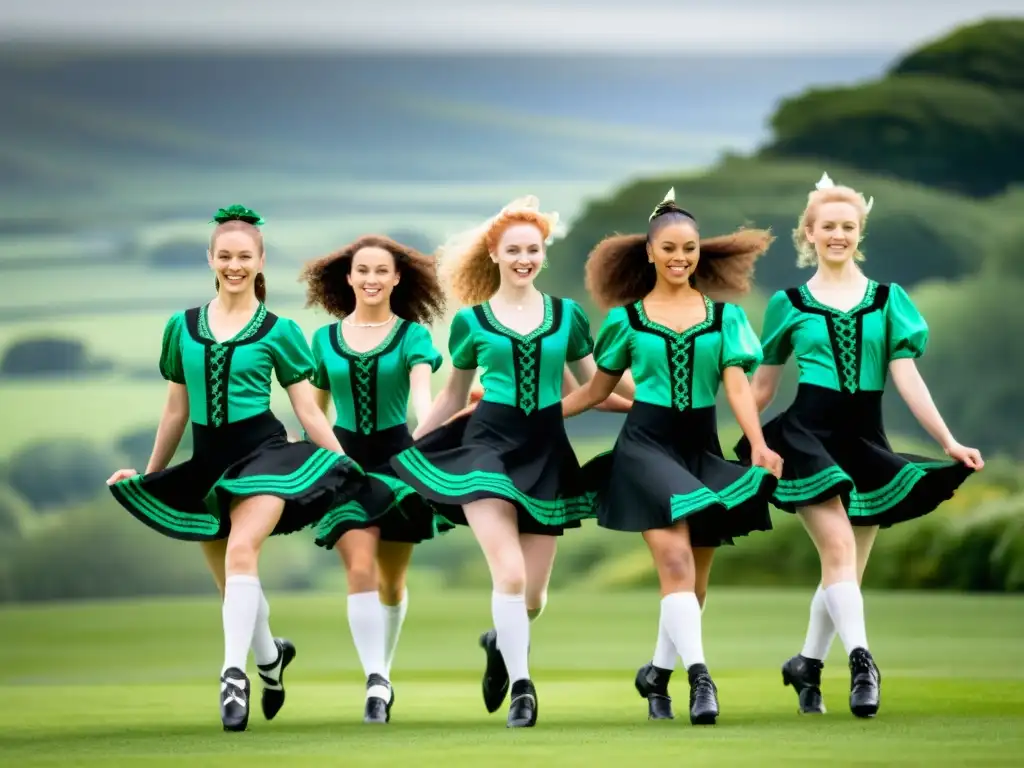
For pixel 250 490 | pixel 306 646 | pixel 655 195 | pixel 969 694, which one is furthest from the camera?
pixel 655 195

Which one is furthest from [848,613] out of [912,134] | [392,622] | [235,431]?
[912,134]

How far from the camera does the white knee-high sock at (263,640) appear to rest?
23.5 feet

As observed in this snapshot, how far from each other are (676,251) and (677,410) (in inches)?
22.6

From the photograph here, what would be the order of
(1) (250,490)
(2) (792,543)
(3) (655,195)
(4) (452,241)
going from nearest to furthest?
1. (1) (250,490)
2. (4) (452,241)
3. (2) (792,543)
4. (3) (655,195)

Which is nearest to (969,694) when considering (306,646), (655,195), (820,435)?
(820,435)

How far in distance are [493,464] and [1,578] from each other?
10234 millimetres

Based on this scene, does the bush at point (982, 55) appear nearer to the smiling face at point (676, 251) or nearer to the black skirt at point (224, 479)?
the smiling face at point (676, 251)

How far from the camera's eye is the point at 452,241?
25.5ft

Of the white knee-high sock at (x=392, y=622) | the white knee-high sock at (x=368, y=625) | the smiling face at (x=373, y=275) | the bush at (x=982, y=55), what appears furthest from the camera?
the bush at (x=982, y=55)

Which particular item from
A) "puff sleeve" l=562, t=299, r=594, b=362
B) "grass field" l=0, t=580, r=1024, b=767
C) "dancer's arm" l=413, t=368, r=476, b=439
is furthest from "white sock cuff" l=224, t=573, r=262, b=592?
"puff sleeve" l=562, t=299, r=594, b=362

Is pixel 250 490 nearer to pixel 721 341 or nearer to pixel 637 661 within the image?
pixel 721 341

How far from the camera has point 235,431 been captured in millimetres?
6949

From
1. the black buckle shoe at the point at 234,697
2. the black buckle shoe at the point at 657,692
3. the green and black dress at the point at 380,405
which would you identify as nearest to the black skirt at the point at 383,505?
the green and black dress at the point at 380,405

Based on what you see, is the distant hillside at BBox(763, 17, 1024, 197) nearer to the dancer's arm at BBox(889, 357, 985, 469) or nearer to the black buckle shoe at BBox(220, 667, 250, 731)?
the dancer's arm at BBox(889, 357, 985, 469)
